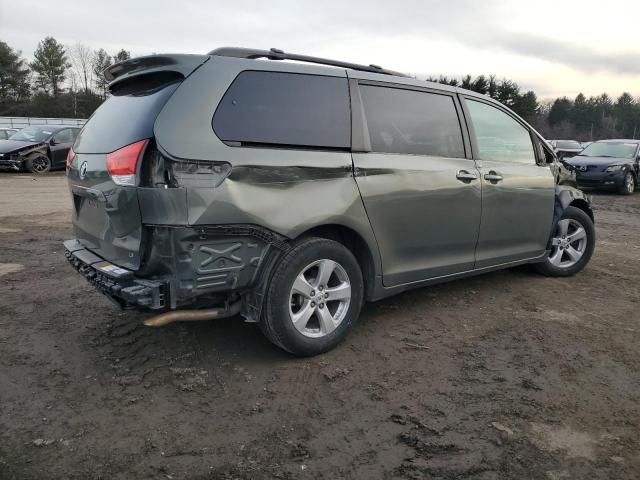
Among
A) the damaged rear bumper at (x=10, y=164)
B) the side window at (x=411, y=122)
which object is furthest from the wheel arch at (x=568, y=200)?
the damaged rear bumper at (x=10, y=164)

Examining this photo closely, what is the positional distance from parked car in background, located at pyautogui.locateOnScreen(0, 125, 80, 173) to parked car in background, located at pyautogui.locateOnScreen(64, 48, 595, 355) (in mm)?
14292

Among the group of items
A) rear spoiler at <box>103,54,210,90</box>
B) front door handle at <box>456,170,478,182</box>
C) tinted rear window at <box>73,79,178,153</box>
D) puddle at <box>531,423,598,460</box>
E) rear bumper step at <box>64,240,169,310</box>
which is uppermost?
rear spoiler at <box>103,54,210,90</box>

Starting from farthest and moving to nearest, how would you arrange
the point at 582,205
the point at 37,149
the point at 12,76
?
the point at 12,76 → the point at 37,149 → the point at 582,205

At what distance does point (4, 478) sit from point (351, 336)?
2294 millimetres

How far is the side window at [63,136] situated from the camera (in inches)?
Result: 663

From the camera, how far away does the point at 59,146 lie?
16703mm

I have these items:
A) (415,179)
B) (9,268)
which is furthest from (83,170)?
(9,268)

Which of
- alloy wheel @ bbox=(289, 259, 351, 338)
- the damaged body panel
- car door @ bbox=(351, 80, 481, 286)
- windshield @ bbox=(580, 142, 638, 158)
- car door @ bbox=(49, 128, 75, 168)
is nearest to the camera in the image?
alloy wheel @ bbox=(289, 259, 351, 338)

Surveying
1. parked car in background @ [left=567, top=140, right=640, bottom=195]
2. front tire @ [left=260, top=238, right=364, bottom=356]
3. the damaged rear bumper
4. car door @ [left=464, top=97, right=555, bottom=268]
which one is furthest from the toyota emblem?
the damaged rear bumper

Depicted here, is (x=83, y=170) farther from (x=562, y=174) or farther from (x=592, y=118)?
(x=592, y=118)

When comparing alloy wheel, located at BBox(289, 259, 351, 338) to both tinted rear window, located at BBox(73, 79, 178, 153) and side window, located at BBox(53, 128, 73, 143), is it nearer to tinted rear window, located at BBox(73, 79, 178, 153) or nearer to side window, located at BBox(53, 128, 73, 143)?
tinted rear window, located at BBox(73, 79, 178, 153)

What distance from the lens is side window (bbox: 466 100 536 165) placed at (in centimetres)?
455

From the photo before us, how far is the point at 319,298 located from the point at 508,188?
218 centimetres

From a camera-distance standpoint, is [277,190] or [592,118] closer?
[277,190]
